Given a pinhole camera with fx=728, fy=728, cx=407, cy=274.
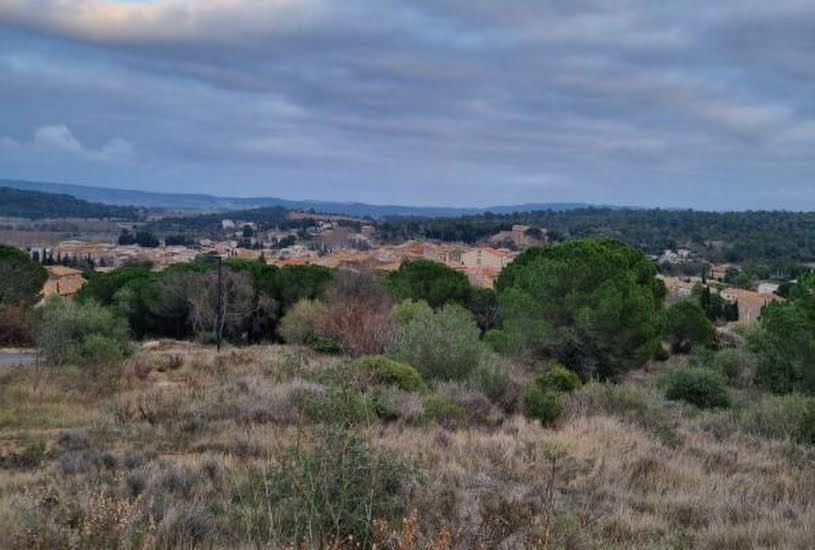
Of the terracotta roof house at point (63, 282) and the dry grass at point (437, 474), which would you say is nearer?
the dry grass at point (437, 474)

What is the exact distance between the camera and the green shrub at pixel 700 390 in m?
15.5

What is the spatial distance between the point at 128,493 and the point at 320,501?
180 cm

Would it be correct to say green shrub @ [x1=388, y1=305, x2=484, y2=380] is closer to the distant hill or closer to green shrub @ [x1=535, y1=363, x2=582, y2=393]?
green shrub @ [x1=535, y1=363, x2=582, y2=393]

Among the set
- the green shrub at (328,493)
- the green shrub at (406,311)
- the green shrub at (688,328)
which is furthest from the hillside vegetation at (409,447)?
the green shrub at (688,328)

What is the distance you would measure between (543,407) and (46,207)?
556 ft

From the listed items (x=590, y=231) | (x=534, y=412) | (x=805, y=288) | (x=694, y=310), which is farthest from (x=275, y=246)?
(x=534, y=412)

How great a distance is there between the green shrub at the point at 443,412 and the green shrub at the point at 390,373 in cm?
164

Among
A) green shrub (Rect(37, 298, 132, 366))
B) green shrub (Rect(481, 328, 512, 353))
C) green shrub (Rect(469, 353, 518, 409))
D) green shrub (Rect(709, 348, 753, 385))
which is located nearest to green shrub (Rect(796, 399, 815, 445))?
green shrub (Rect(469, 353, 518, 409))

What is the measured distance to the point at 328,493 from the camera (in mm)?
4578

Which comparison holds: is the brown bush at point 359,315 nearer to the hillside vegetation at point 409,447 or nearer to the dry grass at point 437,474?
the hillside vegetation at point 409,447

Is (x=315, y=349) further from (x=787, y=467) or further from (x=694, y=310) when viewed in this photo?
(x=694, y=310)

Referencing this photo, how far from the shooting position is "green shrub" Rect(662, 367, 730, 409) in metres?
15.5

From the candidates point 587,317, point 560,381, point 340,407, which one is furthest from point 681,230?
point 340,407

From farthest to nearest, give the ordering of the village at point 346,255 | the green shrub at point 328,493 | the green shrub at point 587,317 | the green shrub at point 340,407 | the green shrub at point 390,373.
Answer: the village at point 346,255, the green shrub at point 587,317, the green shrub at point 390,373, the green shrub at point 340,407, the green shrub at point 328,493
